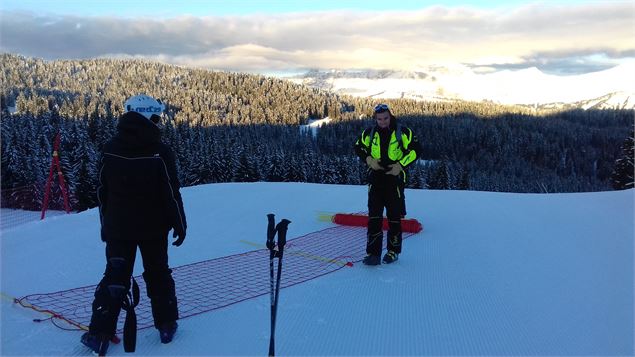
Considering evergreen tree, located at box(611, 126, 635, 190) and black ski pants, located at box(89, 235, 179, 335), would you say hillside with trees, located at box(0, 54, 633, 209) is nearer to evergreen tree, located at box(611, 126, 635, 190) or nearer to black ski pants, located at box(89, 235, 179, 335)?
evergreen tree, located at box(611, 126, 635, 190)

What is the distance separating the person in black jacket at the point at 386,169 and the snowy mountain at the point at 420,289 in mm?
268

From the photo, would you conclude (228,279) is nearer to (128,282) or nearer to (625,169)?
(128,282)

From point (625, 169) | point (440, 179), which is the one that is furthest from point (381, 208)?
point (440, 179)

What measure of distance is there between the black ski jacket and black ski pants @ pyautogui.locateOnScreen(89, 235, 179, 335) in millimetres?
89

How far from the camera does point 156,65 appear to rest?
160 meters

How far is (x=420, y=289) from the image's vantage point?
429cm

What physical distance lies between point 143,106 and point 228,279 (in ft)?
7.06

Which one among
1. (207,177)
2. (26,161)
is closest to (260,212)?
(207,177)

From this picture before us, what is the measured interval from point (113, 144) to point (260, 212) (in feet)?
16.1

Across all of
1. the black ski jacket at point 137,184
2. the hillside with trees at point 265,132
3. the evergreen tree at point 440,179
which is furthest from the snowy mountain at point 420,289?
the evergreen tree at point 440,179

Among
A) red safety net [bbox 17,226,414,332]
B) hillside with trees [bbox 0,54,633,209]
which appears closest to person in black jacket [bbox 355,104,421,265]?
red safety net [bbox 17,226,414,332]

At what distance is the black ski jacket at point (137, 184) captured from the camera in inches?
123

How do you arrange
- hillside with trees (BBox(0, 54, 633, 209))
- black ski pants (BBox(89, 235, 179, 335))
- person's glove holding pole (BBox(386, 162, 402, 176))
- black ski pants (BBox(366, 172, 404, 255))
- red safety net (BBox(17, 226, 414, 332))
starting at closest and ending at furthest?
black ski pants (BBox(89, 235, 179, 335)), red safety net (BBox(17, 226, 414, 332)), person's glove holding pole (BBox(386, 162, 402, 176)), black ski pants (BBox(366, 172, 404, 255)), hillside with trees (BBox(0, 54, 633, 209))

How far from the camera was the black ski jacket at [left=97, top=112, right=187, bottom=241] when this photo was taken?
3.13 metres
